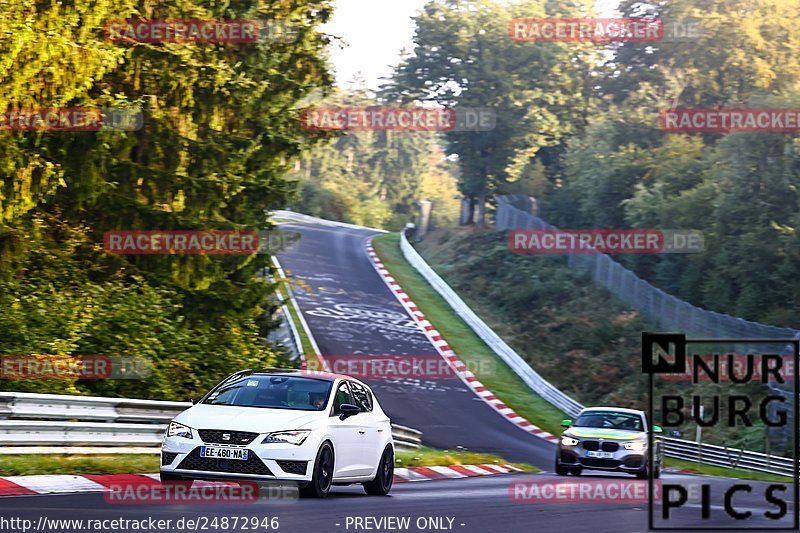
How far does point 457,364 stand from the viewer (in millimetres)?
41938

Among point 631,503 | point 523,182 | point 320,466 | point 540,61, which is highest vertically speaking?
point 540,61

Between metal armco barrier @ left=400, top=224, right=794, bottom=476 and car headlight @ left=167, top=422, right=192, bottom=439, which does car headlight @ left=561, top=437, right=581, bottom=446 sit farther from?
car headlight @ left=167, top=422, right=192, bottom=439

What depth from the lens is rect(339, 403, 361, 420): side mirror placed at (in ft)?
47.4

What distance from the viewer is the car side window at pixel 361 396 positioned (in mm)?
15727

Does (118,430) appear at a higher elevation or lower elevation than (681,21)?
lower

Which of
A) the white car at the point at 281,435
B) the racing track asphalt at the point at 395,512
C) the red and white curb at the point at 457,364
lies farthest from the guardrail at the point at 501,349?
the white car at the point at 281,435

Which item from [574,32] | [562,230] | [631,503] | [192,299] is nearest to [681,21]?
[574,32]

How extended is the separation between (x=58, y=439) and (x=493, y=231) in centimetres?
Answer: 5203

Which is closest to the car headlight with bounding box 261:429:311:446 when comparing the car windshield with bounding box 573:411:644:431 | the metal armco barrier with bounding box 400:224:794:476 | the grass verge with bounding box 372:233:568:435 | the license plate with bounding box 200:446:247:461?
the license plate with bounding box 200:446:247:461

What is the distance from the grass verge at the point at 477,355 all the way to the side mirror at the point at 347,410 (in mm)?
21786

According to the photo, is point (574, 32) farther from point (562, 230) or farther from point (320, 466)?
point (320, 466)

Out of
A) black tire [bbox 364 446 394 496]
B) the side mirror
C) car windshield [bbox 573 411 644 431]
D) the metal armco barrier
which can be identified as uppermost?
the side mirror

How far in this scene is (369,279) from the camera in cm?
5447

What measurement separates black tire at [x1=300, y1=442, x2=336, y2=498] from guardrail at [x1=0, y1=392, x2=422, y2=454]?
13.7ft
